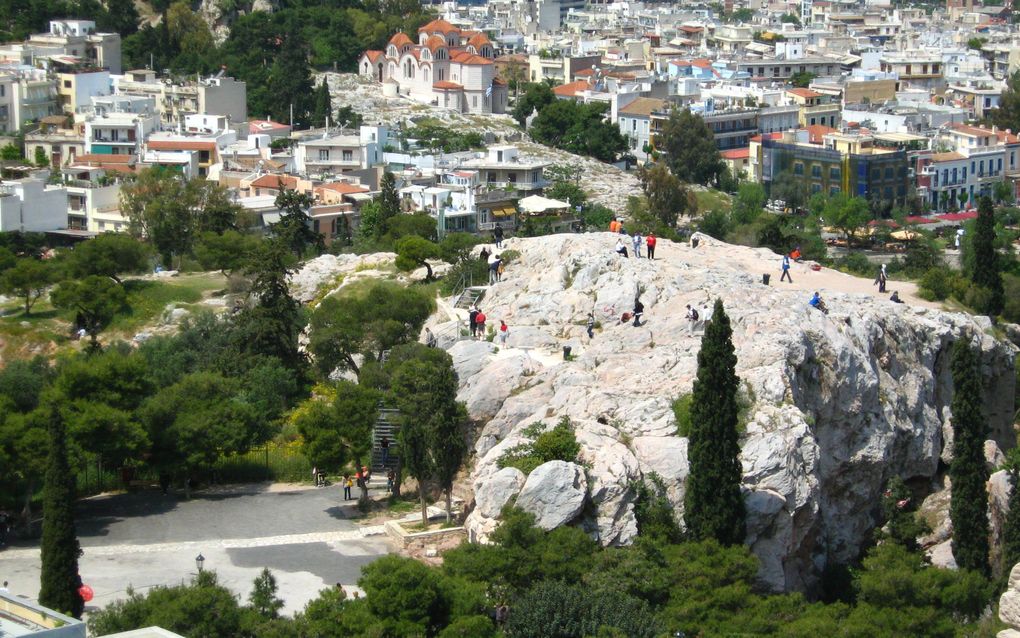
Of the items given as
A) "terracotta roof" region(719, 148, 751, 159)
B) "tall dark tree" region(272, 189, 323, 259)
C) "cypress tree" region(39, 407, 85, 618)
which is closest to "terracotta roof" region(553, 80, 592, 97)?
"terracotta roof" region(719, 148, 751, 159)

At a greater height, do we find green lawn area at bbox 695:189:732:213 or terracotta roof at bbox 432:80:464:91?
terracotta roof at bbox 432:80:464:91

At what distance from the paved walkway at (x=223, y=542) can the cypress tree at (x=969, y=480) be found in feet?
34.0

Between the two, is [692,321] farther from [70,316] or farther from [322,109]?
[322,109]

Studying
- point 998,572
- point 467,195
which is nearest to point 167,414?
point 998,572

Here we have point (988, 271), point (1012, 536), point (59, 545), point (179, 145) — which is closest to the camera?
point (59, 545)

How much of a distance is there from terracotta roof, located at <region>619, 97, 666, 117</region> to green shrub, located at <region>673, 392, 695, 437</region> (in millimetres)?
61961

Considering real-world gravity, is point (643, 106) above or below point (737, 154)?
above

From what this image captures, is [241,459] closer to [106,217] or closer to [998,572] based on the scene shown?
[998,572]

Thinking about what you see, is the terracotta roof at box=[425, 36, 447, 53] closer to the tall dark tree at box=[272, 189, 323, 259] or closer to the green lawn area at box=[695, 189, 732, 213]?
the green lawn area at box=[695, 189, 732, 213]

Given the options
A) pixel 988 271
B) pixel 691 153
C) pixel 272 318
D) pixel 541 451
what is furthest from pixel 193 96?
pixel 541 451

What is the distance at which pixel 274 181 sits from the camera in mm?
69812

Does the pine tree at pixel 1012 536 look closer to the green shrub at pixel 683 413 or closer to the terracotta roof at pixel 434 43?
the green shrub at pixel 683 413

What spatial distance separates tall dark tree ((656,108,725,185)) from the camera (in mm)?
87250

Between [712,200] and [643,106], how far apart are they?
1337 centimetres
